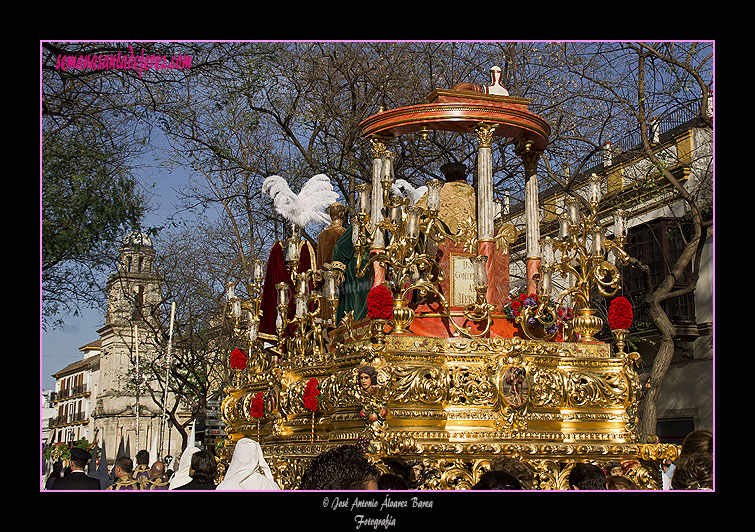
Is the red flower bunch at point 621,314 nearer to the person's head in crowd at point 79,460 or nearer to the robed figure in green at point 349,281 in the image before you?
the robed figure in green at point 349,281

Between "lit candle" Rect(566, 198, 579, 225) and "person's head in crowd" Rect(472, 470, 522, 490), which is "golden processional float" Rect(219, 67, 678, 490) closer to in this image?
"lit candle" Rect(566, 198, 579, 225)

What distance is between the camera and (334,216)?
1627 cm

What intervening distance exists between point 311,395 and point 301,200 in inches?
161

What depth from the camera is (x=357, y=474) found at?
7.30 metres

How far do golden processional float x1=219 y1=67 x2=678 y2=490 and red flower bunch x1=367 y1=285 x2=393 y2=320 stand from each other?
0.02 meters

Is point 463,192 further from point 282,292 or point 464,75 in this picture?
point 464,75

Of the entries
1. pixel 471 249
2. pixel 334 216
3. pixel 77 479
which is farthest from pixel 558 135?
pixel 77 479

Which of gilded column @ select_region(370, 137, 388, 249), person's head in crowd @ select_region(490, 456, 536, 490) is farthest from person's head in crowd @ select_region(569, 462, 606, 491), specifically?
gilded column @ select_region(370, 137, 388, 249)

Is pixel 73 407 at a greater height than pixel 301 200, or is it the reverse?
pixel 301 200

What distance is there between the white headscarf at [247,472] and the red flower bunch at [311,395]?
4185 millimetres

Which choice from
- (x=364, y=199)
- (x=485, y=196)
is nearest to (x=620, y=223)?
(x=485, y=196)

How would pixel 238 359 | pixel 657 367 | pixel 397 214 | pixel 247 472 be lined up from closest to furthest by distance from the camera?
pixel 247 472 → pixel 397 214 → pixel 238 359 → pixel 657 367

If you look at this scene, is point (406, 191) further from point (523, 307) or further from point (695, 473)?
point (695, 473)

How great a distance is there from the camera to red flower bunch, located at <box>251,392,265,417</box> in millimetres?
14391
